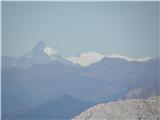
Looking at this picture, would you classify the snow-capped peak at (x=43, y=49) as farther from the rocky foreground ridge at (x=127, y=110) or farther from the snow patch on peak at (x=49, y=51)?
the rocky foreground ridge at (x=127, y=110)

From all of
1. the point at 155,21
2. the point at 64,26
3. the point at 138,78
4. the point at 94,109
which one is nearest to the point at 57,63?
the point at 64,26

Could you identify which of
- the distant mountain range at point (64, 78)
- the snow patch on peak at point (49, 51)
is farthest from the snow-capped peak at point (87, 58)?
the snow patch on peak at point (49, 51)

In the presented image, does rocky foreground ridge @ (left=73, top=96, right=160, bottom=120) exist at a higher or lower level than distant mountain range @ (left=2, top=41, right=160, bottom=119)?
lower

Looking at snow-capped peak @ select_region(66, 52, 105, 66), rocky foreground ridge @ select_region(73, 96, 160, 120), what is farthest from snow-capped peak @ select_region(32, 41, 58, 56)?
rocky foreground ridge @ select_region(73, 96, 160, 120)

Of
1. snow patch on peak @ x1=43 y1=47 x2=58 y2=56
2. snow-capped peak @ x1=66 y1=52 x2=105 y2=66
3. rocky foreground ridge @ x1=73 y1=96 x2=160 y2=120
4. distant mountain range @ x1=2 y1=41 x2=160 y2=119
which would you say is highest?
snow patch on peak @ x1=43 y1=47 x2=58 y2=56

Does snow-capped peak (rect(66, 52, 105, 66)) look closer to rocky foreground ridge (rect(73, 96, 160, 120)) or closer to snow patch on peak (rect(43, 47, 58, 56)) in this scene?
snow patch on peak (rect(43, 47, 58, 56))

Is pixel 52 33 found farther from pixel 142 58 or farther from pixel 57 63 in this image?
pixel 142 58
